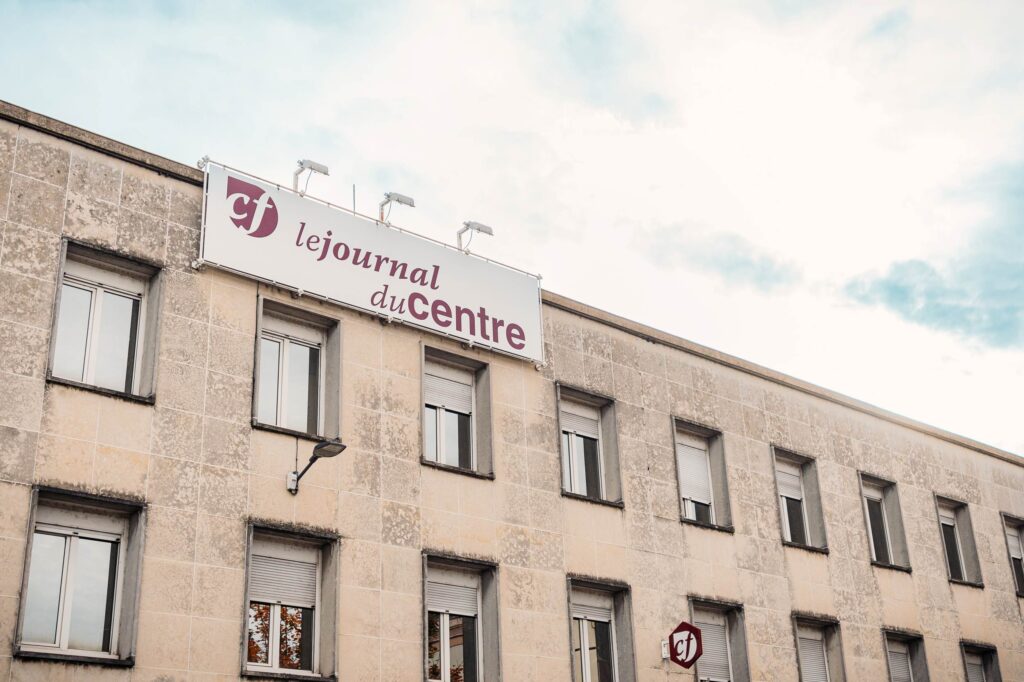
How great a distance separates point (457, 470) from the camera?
1816 centimetres

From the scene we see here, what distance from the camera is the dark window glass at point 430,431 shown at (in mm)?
18531

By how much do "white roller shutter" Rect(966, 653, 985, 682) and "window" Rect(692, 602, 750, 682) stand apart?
705 cm

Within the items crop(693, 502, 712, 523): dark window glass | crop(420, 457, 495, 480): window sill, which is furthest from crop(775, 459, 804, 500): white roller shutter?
crop(420, 457, 495, 480): window sill

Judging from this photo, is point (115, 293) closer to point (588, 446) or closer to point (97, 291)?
point (97, 291)

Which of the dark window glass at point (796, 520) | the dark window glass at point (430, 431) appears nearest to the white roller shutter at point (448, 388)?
the dark window glass at point (430, 431)

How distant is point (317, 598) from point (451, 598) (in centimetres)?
225

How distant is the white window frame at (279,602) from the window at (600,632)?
13.8 feet

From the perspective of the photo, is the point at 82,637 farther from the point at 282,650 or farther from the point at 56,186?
the point at 56,186

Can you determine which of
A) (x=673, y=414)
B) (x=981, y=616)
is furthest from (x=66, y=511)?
(x=981, y=616)

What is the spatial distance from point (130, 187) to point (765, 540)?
12469 millimetres

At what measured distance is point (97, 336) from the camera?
15.7m

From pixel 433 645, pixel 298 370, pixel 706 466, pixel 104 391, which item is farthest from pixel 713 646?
pixel 104 391

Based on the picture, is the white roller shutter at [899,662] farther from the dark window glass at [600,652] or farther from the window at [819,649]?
the dark window glass at [600,652]

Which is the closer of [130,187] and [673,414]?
[130,187]
